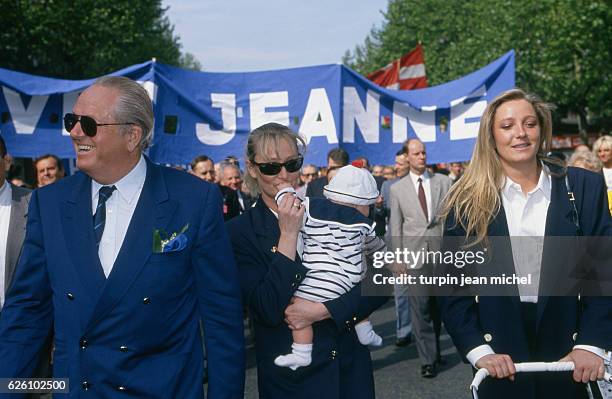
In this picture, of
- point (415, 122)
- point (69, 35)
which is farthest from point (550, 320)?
Answer: point (69, 35)

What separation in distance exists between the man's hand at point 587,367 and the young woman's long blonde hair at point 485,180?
2.13 feet

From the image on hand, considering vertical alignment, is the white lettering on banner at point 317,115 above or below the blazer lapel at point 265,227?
above

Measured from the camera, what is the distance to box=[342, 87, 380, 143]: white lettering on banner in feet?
29.5

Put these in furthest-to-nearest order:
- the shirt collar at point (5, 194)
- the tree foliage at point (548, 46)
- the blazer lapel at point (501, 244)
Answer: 1. the tree foliage at point (548, 46)
2. the shirt collar at point (5, 194)
3. the blazer lapel at point (501, 244)

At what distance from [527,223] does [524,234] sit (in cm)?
6

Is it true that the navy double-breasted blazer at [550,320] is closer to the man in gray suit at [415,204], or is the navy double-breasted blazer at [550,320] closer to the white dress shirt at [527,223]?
the white dress shirt at [527,223]

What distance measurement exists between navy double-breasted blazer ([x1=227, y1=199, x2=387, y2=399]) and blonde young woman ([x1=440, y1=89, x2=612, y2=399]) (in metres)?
0.48

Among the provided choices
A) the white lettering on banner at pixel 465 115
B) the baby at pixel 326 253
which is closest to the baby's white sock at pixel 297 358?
the baby at pixel 326 253

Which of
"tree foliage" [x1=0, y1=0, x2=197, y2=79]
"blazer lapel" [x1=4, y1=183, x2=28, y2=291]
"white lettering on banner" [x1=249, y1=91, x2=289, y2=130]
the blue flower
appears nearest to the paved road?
"blazer lapel" [x1=4, y1=183, x2=28, y2=291]

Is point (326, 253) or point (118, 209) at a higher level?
point (118, 209)

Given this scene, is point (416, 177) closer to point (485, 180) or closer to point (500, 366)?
point (485, 180)

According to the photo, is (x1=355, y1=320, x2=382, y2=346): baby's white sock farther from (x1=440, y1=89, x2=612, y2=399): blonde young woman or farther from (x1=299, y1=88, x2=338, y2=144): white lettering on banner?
(x1=299, y1=88, x2=338, y2=144): white lettering on banner

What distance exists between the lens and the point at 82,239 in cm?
264

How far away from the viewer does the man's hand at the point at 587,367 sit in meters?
2.84
